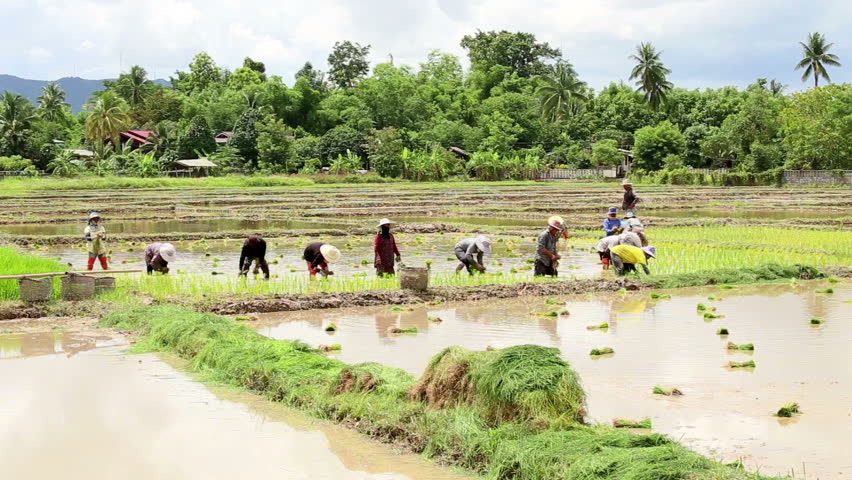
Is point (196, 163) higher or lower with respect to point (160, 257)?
higher

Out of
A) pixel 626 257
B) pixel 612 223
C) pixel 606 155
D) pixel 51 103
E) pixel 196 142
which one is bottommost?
pixel 626 257

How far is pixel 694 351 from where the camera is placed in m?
9.26

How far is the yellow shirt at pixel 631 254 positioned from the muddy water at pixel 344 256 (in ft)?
3.58

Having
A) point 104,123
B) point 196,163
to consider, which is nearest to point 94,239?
point 196,163

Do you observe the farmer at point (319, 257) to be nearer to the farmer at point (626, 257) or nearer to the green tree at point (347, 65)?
the farmer at point (626, 257)

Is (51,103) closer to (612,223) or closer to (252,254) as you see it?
(252,254)

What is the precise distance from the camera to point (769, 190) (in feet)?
160

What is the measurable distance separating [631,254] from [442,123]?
63.2m

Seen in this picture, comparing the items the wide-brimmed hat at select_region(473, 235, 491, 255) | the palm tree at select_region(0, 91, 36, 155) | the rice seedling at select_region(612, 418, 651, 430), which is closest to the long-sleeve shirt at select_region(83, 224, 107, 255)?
the wide-brimmed hat at select_region(473, 235, 491, 255)

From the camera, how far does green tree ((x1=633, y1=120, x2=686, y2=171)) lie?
209 ft

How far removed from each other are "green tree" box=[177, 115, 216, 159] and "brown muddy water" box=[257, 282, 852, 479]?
5639 cm

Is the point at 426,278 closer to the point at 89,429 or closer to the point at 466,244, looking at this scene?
the point at 466,244

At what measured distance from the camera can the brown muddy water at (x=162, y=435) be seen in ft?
19.4

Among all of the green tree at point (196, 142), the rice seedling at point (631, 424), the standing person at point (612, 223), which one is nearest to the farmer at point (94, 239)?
the standing person at point (612, 223)
